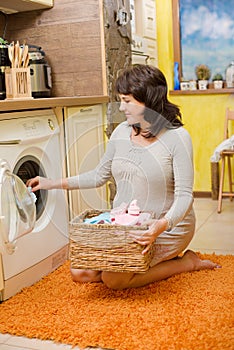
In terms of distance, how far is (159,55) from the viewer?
4.41 meters

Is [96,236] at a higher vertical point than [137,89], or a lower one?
lower

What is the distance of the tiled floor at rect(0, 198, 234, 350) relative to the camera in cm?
183

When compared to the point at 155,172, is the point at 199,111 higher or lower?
higher

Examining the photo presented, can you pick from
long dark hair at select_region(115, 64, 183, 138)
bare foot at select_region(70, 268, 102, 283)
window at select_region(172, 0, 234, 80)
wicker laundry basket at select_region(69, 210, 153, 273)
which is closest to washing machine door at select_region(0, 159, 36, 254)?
wicker laundry basket at select_region(69, 210, 153, 273)

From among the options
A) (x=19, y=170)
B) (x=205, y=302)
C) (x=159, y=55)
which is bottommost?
(x=205, y=302)

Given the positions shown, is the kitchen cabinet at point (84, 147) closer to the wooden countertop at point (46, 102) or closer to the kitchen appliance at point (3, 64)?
the wooden countertop at point (46, 102)

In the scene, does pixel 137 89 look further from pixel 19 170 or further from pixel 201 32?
pixel 201 32

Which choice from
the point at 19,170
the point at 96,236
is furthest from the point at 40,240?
the point at 96,236

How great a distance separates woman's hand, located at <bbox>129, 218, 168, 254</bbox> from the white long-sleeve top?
16 centimetres

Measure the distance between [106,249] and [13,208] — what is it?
0.39m

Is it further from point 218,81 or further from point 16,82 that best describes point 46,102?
point 218,81

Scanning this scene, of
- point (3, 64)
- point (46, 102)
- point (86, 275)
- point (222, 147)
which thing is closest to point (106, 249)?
point (86, 275)

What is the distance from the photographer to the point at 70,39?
3162 mm

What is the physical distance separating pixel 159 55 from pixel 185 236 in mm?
2479
